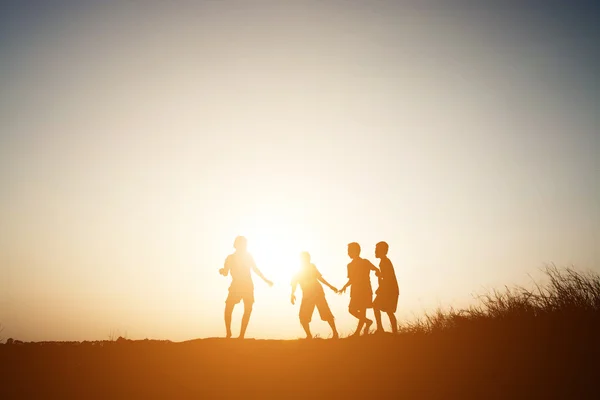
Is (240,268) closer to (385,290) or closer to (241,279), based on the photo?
(241,279)

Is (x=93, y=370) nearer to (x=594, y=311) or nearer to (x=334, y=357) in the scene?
(x=334, y=357)

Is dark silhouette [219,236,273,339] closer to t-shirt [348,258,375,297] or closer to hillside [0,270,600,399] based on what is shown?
hillside [0,270,600,399]

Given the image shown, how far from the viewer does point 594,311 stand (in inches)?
400

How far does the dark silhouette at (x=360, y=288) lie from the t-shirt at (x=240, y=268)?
9.18ft

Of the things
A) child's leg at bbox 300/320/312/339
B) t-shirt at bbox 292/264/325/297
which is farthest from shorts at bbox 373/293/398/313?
child's leg at bbox 300/320/312/339

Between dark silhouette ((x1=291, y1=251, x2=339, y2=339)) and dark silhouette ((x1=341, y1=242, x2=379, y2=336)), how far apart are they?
1.88 feet

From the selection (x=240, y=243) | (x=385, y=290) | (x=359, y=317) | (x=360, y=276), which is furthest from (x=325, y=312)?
(x=240, y=243)

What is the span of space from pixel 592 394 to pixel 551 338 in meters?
2.21

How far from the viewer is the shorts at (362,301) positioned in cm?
1166

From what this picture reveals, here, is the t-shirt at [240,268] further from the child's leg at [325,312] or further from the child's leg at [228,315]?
the child's leg at [325,312]

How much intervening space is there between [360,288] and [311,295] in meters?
1.40

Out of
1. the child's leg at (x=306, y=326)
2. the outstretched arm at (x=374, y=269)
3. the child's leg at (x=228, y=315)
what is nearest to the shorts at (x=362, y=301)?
the outstretched arm at (x=374, y=269)

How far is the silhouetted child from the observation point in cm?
1146

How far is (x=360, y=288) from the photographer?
1171 centimetres
